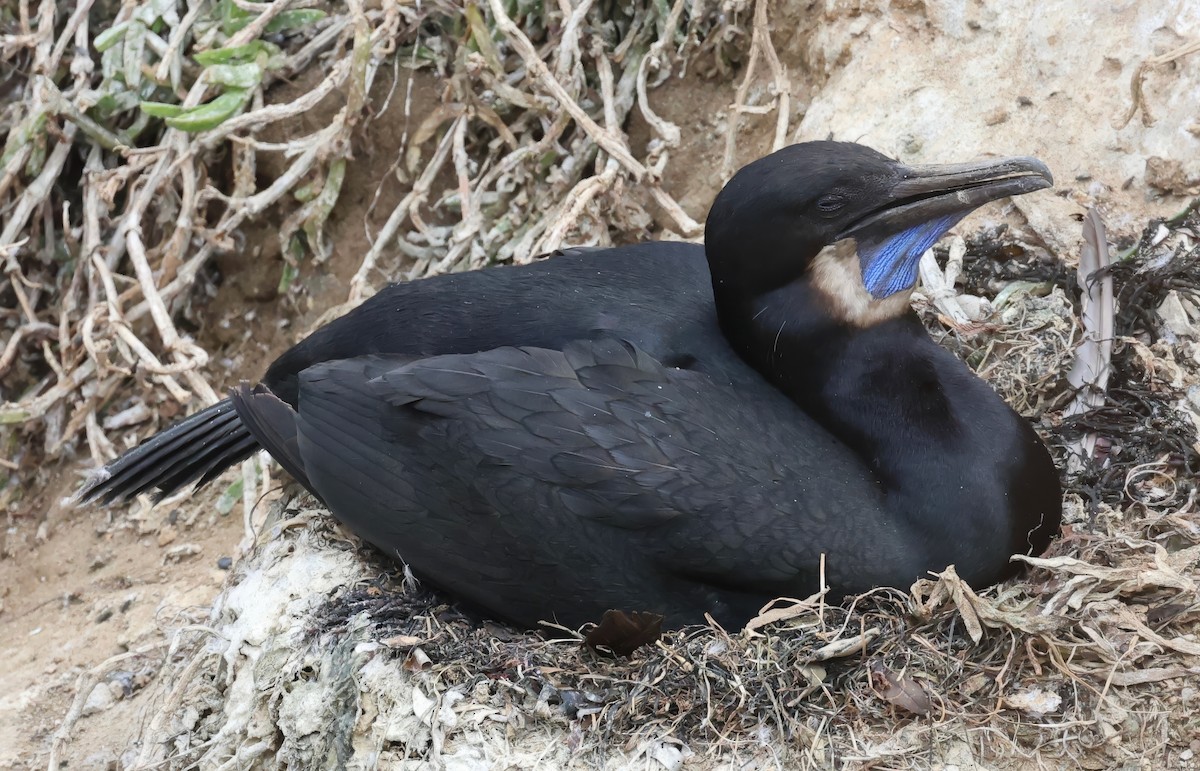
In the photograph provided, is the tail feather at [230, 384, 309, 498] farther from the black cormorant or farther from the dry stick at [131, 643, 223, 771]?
the dry stick at [131, 643, 223, 771]

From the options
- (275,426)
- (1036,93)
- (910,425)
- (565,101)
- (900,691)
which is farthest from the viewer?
(565,101)

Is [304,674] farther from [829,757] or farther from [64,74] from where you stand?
[64,74]

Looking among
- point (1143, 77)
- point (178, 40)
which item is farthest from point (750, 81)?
point (178, 40)

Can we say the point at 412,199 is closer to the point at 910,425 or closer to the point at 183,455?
the point at 183,455

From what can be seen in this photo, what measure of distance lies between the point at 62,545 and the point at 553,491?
2565 millimetres

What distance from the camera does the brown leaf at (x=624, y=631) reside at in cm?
238

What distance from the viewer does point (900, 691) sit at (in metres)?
2.31

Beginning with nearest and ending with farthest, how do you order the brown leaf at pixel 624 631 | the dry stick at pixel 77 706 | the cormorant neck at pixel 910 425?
the brown leaf at pixel 624 631 < the cormorant neck at pixel 910 425 < the dry stick at pixel 77 706

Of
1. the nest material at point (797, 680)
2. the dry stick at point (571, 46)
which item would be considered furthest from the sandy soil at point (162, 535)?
the nest material at point (797, 680)

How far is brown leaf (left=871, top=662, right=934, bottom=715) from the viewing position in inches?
90.4

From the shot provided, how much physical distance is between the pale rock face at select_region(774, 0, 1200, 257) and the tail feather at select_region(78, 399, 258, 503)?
6.54 ft

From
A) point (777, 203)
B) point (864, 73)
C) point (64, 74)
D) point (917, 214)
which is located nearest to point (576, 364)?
point (777, 203)

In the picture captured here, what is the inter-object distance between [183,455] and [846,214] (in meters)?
1.87

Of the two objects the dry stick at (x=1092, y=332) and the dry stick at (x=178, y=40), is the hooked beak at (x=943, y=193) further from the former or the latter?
the dry stick at (x=178, y=40)
